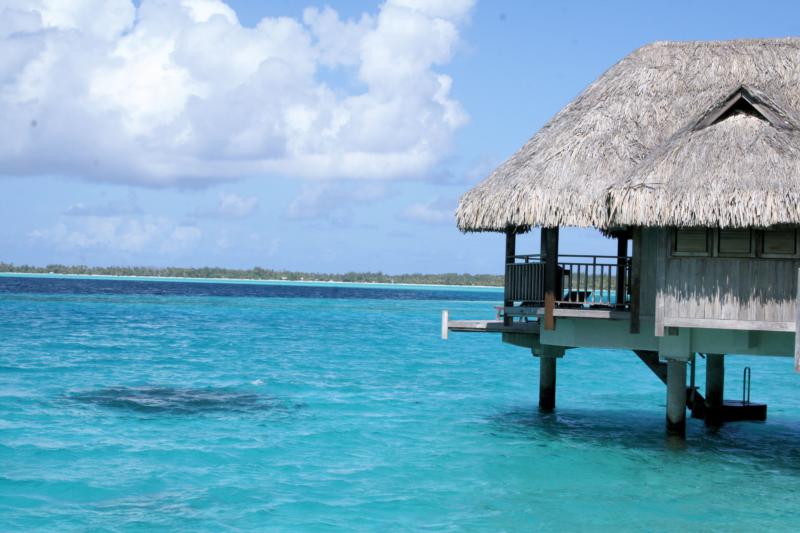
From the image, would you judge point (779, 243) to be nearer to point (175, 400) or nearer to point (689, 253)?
point (689, 253)

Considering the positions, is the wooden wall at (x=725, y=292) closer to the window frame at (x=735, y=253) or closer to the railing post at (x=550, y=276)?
the window frame at (x=735, y=253)

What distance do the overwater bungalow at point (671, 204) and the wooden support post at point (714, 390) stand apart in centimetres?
228

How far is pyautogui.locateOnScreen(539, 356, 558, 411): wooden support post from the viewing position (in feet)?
57.4

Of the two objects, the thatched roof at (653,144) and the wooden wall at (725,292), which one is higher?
the thatched roof at (653,144)

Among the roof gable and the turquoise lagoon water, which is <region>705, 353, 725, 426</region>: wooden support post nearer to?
the turquoise lagoon water

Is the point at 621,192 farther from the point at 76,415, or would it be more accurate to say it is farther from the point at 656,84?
the point at 76,415

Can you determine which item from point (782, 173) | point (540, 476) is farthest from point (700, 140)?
point (540, 476)

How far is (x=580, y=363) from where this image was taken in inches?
1205

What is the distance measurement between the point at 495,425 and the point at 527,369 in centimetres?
1149

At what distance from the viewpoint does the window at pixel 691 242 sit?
12.8 m

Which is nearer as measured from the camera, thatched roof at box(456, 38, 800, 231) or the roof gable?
thatched roof at box(456, 38, 800, 231)

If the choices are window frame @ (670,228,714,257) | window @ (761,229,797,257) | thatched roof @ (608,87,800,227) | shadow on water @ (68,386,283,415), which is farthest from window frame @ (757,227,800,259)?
shadow on water @ (68,386,283,415)

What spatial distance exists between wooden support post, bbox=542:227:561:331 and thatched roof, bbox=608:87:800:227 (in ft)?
3.96

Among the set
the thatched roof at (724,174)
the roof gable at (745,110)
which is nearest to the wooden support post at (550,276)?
the thatched roof at (724,174)
